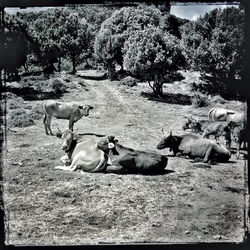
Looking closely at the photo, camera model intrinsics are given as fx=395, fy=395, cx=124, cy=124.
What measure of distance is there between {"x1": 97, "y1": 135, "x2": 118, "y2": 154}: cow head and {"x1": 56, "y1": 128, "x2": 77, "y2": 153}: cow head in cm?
63

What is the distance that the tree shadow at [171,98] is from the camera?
8.20 m

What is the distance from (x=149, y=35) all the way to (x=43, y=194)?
150 inches

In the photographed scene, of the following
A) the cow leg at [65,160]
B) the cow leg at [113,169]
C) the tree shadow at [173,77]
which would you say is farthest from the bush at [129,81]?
the cow leg at [65,160]

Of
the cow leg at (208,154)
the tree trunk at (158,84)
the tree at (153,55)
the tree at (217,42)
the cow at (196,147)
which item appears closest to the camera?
the tree at (217,42)

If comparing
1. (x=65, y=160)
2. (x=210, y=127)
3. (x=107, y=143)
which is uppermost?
(x=210, y=127)

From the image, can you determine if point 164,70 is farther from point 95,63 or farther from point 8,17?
point 8,17

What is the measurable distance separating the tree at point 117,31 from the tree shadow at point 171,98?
87 centimetres

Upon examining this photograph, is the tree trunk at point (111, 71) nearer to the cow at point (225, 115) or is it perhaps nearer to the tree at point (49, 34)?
the tree at point (49, 34)

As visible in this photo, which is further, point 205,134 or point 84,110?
point 205,134

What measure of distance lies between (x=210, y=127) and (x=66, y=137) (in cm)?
342

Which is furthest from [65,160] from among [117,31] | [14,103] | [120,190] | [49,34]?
[117,31]

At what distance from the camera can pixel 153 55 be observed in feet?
27.8

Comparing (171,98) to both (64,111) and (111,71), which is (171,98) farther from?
(64,111)

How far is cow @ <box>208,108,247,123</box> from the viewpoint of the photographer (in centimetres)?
793
